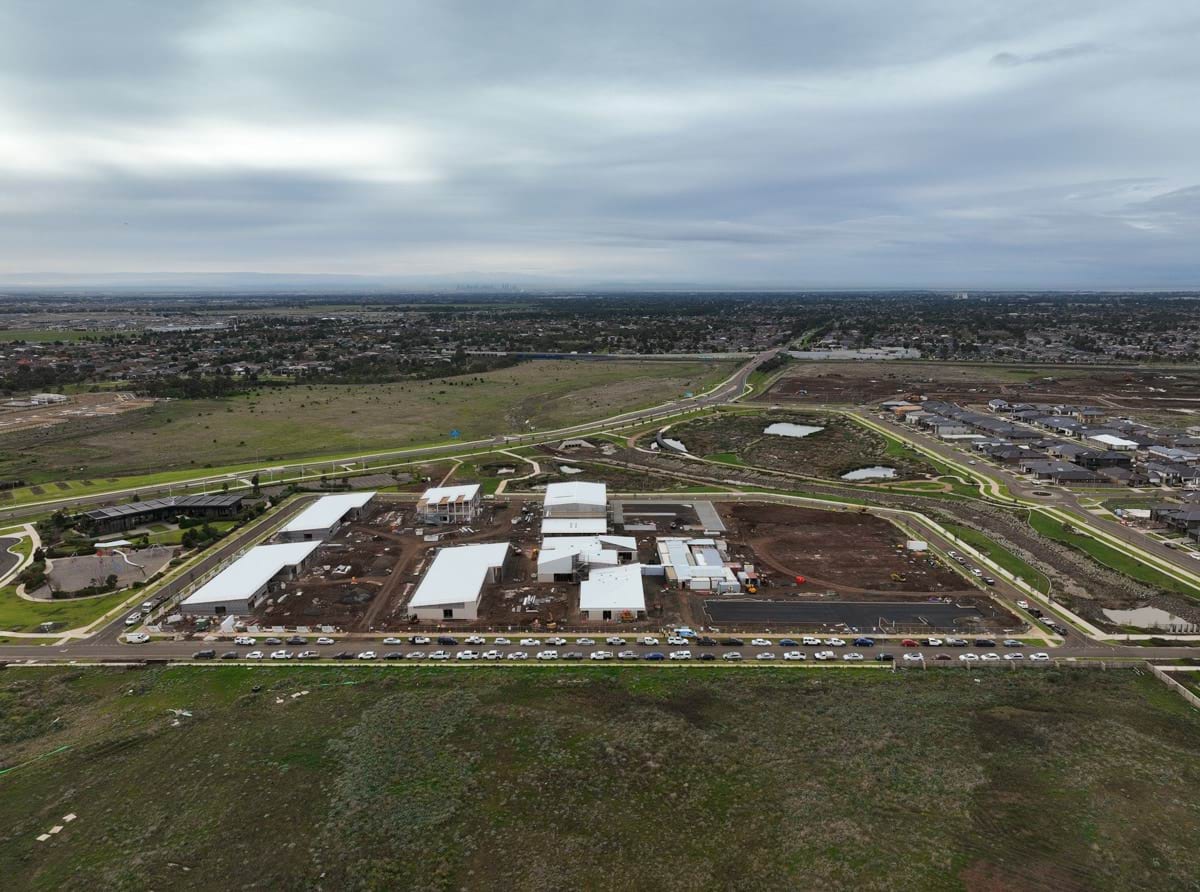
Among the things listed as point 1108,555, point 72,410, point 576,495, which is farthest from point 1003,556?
point 72,410

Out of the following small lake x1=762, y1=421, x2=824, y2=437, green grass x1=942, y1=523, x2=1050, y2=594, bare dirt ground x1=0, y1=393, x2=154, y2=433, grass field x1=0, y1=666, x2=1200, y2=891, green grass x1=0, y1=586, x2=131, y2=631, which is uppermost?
bare dirt ground x1=0, y1=393, x2=154, y2=433

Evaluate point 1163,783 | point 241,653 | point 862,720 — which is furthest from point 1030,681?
point 241,653

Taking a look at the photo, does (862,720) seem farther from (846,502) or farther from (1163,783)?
(846,502)

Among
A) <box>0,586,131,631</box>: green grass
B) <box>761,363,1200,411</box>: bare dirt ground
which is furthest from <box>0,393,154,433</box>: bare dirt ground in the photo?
<box>761,363,1200,411</box>: bare dirt ground

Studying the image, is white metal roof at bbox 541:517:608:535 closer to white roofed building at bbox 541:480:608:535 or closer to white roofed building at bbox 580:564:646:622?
white roofed building at bbox 541:480:608:535

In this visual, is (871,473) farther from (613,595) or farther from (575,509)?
(613,595)

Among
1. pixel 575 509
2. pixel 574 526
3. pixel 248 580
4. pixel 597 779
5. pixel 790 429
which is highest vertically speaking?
pixel 790 429

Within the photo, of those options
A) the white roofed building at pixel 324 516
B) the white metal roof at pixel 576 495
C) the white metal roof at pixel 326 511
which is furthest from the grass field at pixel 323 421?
the white metal roof at pixel 576 495
